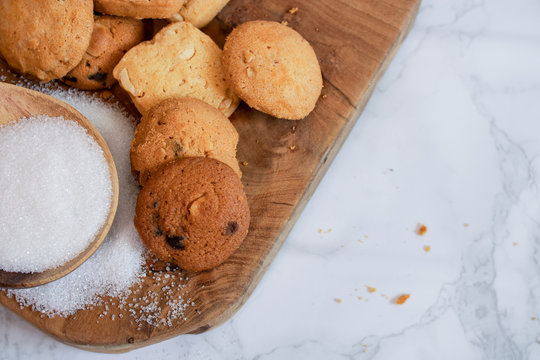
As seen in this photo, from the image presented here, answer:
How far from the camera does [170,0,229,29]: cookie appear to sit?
4.31 ft

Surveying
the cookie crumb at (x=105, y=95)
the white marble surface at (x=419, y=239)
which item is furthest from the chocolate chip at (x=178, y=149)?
the white marble surface at (x=419, y=239)

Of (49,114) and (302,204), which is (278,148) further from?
(49,114)

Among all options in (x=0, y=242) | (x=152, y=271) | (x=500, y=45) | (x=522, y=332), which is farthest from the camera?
(x=500, y=45)

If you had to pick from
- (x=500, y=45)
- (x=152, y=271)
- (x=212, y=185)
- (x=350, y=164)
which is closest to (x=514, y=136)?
(x=500, y=45)

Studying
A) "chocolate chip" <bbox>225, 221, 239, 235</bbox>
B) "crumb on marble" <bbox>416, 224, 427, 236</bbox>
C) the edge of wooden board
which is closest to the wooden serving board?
the edge of wooden board

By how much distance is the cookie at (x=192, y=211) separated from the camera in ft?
3.85

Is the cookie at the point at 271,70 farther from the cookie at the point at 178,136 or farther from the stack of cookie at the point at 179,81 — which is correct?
the cookie at the point at 178,136

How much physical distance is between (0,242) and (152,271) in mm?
351

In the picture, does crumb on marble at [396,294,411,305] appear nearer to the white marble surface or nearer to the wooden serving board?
the white marble surface

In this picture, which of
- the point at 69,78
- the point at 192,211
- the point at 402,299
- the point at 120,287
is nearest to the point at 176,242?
the point at 192,211

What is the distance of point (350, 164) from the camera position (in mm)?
1516

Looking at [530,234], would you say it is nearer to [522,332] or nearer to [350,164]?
[522,332]

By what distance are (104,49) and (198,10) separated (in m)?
0.26

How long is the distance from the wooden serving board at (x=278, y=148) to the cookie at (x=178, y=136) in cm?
12
